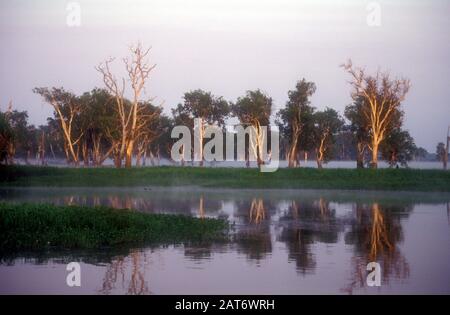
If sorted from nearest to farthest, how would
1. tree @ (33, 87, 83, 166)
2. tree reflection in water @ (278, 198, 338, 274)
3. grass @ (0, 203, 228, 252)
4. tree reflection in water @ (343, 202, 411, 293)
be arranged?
tree reflection in water @ (343, 202, 411, 293) < tree reflection in water @ (278, 198, 338, 274) < grass @ (0, 203, 228, 252) < tree @ (33, 87, 83, 166)

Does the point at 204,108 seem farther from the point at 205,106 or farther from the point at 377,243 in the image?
the point at 377,243

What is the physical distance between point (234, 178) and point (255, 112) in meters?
14.4

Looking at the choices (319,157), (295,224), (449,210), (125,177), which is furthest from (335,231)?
(319,157)

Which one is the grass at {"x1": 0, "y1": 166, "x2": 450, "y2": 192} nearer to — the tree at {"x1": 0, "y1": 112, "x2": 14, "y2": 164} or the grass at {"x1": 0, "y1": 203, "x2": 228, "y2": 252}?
the tree at {"x1": 0, "y1": 112, "x2": 14, "y2": 164}

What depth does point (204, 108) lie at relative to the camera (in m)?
71.0

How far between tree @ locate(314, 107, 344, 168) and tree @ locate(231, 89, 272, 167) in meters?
6.19

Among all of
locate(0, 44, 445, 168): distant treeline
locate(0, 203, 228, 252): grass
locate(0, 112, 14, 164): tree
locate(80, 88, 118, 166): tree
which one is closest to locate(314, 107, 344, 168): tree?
locate(0, 44, 445, 168): distant treeline

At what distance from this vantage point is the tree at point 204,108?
233 ft

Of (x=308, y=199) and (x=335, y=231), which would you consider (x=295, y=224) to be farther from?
(x=308, y=199)

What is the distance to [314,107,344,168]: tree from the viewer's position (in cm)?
7138

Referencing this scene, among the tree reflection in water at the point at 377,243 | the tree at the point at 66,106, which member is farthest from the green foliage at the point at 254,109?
the tree reflection in water at the point at 377,243

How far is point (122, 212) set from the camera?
2066cm
